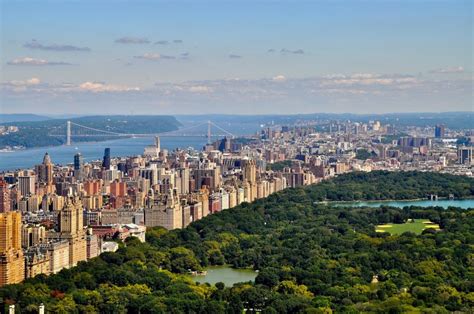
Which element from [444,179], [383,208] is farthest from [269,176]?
[383,208]

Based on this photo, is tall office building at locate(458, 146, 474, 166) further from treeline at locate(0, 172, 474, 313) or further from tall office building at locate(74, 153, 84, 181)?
treeline at locate(0, 172, 474, 313)

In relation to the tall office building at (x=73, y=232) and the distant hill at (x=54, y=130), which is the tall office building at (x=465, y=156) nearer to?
the distant hill at (x=54, y=130)

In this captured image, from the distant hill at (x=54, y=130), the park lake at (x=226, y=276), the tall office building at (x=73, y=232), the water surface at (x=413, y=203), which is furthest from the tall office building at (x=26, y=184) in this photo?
the distant hill at (x=54, y=130)

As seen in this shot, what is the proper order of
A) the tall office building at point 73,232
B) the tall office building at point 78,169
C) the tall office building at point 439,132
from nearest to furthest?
the tall office building at point 73,232 → the tall office building at point 78,169 → the tall office building at point 439,132

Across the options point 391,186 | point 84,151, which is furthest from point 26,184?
point 84,151

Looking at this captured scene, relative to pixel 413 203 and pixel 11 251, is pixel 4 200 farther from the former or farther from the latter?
pixel 413 203

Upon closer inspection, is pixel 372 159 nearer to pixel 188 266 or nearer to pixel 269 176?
pixel 269 176


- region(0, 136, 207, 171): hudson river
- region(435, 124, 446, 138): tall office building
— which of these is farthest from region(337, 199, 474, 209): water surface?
region(435, 124, 446, 138): tall office building
